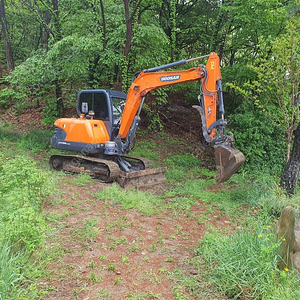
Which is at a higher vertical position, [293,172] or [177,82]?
[177,82]

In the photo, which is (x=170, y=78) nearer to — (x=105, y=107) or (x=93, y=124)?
(x=105, y=107)

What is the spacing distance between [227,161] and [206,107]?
1.36m

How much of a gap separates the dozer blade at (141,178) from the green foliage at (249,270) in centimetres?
361

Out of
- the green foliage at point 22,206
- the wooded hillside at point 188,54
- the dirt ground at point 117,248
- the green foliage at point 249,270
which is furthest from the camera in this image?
the wooded hillside at point 188,54

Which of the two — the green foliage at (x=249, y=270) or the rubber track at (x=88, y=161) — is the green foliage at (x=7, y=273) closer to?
the green foliage at (x=249, y=270)

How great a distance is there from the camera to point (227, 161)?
17.6 feet

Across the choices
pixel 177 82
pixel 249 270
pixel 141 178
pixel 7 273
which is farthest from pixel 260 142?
pixel 7 273

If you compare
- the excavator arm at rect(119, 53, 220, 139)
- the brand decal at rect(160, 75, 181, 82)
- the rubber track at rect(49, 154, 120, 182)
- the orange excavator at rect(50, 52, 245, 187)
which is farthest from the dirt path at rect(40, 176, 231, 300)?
the brand decal at rect(160, 75, 181, 82)

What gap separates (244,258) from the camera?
3.16 m

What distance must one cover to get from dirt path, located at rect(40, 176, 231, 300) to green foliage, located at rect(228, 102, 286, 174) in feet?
12.8

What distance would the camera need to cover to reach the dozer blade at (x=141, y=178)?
6.95 meters

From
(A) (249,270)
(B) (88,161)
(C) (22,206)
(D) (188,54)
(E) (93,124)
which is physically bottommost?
(A) (249,270)

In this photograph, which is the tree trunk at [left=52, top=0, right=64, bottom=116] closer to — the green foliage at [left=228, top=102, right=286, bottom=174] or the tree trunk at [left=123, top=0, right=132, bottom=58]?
the tree trunk at [left=123, top=0, right=132, bottom=58]

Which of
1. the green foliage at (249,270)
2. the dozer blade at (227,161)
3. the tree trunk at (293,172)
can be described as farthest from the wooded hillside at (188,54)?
the green foliage at (249,270)
